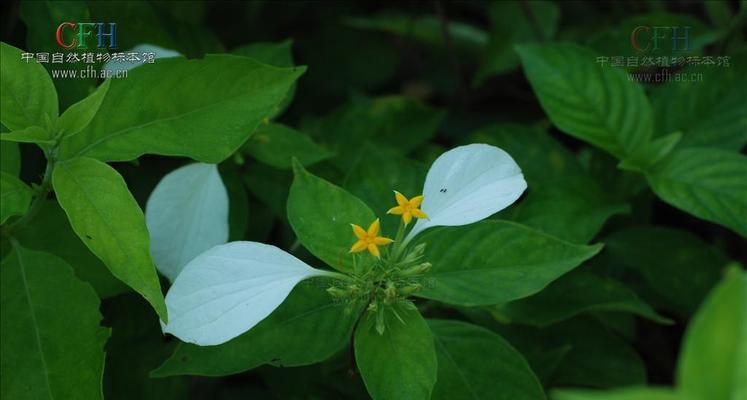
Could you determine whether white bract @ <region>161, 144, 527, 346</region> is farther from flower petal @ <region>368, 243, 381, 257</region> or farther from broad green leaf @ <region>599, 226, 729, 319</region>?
broad green leaf @ <region>599, 226, 729, 319</region>

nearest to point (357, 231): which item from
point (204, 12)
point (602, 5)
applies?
point (204, 12)

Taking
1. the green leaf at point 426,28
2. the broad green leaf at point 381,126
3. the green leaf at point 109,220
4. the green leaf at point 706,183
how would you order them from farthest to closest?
1. the green leaf at point 426,28
2. the broad green leaf at point 381,126
3. the green leaf at point 706,183
4. the green leaf at point 109,220

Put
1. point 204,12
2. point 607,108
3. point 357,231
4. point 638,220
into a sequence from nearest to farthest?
point 357,231
point 607,108
point 638,220
point 204,12

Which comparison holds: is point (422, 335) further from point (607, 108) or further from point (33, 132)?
point (607, 108)

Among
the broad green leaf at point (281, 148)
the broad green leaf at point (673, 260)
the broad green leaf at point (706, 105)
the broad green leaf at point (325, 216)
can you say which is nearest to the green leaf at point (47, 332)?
the broad green leaf at point (325, 216)

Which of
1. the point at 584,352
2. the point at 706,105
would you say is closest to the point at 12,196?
the point at 584,352

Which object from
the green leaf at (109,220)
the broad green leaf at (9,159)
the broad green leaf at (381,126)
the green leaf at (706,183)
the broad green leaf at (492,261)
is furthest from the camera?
the broad green leaf at (381,126)

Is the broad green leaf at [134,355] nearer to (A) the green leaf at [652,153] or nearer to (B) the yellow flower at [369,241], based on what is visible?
(B) the yellow flower at [369,241]
